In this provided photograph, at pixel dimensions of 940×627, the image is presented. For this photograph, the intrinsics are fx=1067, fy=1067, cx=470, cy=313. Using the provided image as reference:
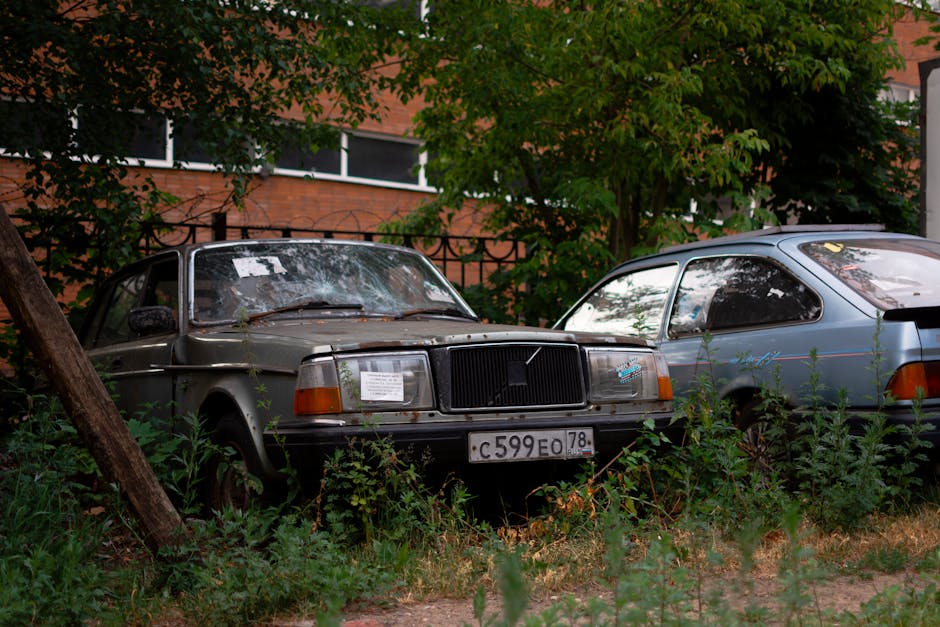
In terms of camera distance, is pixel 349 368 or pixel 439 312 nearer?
pixel 349 368

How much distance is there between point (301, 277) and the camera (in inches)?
235

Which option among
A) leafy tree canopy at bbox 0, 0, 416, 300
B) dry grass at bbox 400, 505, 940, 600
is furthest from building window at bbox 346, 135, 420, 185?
dry grass at bbox 400, 505, 940, 600

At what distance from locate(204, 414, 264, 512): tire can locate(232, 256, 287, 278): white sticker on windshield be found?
1084 mm

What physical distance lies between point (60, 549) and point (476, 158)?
697 centimetres

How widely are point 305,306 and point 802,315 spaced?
274 centimetres

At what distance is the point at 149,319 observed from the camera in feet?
18.2

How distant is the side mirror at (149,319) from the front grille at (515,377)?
169 cm

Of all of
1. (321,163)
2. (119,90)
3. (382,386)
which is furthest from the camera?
(321,163)

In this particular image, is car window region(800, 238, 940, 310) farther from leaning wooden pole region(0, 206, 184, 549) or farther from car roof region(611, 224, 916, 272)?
leaning wooden pole region(0, 206, 184, 549)

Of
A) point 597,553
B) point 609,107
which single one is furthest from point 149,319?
point 609,107

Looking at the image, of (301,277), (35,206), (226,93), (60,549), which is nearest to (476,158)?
(226,93)

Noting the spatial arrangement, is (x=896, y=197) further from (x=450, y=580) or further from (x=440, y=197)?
(x=450, y=580)

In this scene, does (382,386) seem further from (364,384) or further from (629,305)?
(629,305)

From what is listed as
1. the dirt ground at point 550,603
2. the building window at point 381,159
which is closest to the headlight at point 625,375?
the dirt ground at point 550,603
